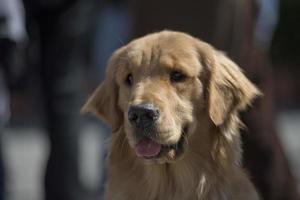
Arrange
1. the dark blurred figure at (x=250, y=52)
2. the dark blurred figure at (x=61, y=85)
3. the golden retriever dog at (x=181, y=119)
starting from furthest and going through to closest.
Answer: the dark blurred figure at (x=61, y=85) → the dark blurred figure at (x=250, y=52) → the golden retriever dog at (x=181, y=119)

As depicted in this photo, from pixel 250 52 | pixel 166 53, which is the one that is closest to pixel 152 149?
pixel 166 53

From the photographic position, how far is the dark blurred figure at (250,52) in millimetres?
6781

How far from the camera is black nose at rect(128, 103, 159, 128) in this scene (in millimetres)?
5477

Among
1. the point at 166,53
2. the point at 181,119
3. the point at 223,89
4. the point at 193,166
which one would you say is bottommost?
the point at 193,166

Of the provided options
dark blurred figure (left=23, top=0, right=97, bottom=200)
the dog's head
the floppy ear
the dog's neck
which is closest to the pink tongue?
the dog's head

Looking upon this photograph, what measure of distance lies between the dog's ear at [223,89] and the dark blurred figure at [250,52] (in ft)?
2.73

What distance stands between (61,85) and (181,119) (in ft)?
6.10

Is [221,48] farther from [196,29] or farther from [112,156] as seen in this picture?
[112,156]

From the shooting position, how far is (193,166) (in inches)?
234

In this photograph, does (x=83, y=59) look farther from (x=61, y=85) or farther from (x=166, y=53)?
(x=166, y=53)

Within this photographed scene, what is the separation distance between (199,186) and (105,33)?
3.38 metres

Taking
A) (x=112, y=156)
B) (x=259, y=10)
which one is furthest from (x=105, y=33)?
(x=112, y=156)

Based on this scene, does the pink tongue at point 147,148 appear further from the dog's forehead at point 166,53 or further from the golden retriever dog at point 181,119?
the dog's forehead at point 166,53

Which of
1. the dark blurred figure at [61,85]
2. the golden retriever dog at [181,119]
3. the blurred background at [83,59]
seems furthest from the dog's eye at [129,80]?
the dark blurred figure at [61,85]
